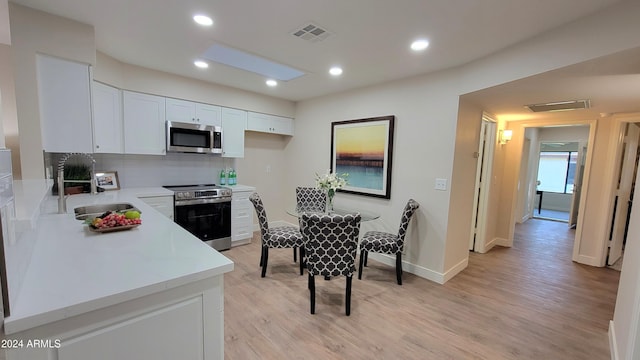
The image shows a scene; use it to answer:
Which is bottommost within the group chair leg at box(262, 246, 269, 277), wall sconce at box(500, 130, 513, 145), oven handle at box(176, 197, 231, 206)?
chair leg at box(262, 246, 269, 277)

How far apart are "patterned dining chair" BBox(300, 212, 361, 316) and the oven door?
194 cm

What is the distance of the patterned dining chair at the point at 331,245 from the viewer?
7.64ft

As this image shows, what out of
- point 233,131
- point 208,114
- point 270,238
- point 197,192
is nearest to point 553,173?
point 270,238

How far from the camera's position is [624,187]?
374 centimetres

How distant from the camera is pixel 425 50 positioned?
2.51 m

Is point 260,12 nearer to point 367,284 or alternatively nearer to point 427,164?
point 427,164

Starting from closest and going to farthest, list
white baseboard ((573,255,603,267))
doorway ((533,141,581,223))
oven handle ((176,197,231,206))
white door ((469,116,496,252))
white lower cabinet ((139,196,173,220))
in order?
1. white lower cabinet ((139,196,173,220))
2. oven handle ((176,197,231,206))
3. white baseboard ((573,255,603,267))
4. white door ((469,116,496,252))
5. doorway ((533,141,581,223))

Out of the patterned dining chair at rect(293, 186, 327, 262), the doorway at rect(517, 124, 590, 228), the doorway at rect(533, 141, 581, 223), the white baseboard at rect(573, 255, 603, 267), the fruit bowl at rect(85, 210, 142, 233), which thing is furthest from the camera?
the doorway at rect(533, 141, 581, 223)

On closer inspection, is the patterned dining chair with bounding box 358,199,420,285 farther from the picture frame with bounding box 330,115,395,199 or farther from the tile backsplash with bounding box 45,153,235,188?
the tile backsplash with bounding box 45,153,235,188

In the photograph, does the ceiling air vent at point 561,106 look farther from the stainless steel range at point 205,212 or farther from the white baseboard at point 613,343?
the stainless steel range at point 205,212

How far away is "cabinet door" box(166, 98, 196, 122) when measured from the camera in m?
3.64

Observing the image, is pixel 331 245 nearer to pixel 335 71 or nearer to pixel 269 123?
pixel 335 71

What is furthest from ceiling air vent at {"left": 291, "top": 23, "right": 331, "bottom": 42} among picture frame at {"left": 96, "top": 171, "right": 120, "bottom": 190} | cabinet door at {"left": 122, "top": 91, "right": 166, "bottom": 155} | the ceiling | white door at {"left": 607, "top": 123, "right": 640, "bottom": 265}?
white door at {"left": 607, "top": 123, "right": 640, "bottom": 265}

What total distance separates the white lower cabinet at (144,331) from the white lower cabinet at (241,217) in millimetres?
2906
